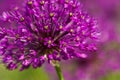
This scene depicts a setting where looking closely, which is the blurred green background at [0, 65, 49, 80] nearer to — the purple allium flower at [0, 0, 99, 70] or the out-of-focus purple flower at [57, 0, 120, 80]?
the out-of-focus purple flower at [57, 0, 120, 80]

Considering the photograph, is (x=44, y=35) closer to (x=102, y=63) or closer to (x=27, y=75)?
(x=102, y=63)

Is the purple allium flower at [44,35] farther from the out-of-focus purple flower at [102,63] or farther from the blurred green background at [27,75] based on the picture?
the blurred green background at [27,75]

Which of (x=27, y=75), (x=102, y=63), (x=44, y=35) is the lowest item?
(x=102, y=63)

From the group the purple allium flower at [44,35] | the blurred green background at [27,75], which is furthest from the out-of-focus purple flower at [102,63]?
the purple allium flower at [44,35]

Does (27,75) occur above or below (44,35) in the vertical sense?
below

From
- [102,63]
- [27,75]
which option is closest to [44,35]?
[102,63]

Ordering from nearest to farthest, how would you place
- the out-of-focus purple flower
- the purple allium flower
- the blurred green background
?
the purple allium flower, the out-of-focus purple flower, the blurred green background

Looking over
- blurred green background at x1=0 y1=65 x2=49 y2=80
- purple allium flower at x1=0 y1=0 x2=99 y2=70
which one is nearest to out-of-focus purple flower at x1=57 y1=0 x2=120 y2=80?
blurred green background at x1=0 y1=65 x2=49 y2=80

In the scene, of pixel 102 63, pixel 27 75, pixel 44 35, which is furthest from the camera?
pixel 27 75

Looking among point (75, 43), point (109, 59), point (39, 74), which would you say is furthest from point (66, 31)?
point (39, 74)
